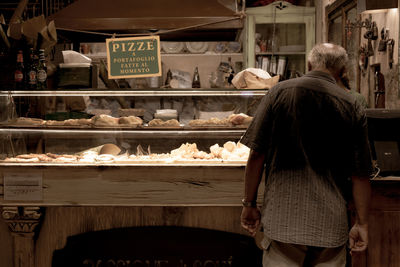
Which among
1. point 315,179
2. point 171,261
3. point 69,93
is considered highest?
point 69,93

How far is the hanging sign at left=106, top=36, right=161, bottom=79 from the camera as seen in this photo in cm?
294

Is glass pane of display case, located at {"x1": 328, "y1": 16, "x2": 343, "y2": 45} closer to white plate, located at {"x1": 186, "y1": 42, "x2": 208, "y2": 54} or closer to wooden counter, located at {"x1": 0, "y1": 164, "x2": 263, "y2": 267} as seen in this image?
white plate, located at {"x1": 186, "y1": 42, "x2": 208, "y2": 54}

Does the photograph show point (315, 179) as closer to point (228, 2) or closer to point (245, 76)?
point (245, 76)

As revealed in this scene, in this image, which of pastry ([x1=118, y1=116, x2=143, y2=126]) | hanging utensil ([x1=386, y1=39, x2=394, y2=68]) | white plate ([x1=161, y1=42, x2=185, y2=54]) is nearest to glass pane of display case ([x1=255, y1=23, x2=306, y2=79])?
white plate ([x1=161, y1=42, x2=185, y2=54])

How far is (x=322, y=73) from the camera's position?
79.3 inches

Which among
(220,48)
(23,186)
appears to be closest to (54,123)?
(23,186)

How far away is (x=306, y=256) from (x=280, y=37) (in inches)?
163

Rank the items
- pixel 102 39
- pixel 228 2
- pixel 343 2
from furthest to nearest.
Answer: pixel 228 2 → pixel 343 2 → pixel 102 39

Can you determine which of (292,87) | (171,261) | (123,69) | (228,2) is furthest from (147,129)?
(228,2)

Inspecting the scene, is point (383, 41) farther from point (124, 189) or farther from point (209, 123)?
point (124, 189)

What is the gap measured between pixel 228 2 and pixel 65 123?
2.91 meters

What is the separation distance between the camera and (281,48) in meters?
5.67

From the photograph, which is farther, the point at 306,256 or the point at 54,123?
the point at 54,123

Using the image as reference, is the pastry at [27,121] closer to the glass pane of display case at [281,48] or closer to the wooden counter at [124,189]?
the wooden counter at [124,189]
